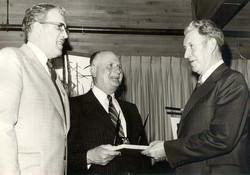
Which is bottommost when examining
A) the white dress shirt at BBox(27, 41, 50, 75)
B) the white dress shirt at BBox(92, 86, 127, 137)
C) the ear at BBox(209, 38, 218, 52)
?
the white dress shirt at BBox(92, 86, 127, 137)

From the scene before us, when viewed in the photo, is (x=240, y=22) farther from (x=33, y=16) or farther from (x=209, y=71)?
(x=33, y=16)

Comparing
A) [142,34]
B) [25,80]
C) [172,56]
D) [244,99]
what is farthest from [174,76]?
[25,80]

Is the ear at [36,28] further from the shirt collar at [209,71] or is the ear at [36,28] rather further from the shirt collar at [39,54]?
the shirt collar at [209,71]

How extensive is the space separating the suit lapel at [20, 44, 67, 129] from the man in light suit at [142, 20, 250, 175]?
0.73 m

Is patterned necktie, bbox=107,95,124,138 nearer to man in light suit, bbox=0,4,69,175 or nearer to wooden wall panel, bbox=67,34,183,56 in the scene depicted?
man in light suit, bbox=0,4,69,175

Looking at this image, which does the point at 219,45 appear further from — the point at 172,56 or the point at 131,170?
the point at 172,56

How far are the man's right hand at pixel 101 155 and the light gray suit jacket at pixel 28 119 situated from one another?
0.48 metres

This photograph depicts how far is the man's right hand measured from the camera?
9.70ft

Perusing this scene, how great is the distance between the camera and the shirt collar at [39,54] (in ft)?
8.73

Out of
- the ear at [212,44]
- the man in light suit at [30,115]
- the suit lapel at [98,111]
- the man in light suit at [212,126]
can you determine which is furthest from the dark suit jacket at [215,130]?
the man in light suit at [30,115]

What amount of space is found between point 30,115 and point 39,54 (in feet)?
1.62

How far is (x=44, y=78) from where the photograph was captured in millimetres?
2508

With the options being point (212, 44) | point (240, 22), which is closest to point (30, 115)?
point (212, 44)

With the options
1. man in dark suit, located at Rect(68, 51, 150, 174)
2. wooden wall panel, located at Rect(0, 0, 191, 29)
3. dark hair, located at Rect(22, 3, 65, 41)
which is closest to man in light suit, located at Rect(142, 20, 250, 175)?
man in dark suit, located at Rect(68, 51, 150, 174)
